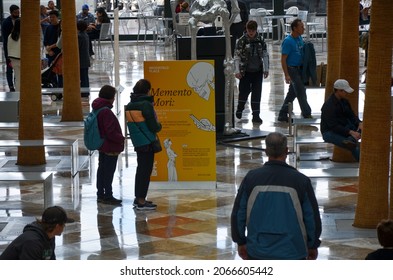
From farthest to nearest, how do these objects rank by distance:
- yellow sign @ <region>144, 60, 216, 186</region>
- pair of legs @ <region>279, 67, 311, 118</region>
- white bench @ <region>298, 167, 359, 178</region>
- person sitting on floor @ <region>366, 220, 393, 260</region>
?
1. pair of legs @ <region>279, 67, 311, 118</region>
2. yellow sign @ <region>144, 60, 216, 186</region>
3. white bench @ <region>298, 167, 359, 178</region>
4. person sitting on floor @ <region>366, 220, 393, 260</region>

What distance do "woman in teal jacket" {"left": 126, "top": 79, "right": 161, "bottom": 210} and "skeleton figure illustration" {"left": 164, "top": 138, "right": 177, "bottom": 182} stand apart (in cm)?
116

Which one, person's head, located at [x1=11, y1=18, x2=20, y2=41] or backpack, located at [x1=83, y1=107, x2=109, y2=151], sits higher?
person's head, located at [x1=11, y1=18, x2=20, y2=41]

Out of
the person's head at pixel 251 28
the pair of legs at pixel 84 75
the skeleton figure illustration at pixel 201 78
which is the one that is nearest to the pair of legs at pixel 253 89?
the person's head at pixel 251 28

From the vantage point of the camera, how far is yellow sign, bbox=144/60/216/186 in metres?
13.7

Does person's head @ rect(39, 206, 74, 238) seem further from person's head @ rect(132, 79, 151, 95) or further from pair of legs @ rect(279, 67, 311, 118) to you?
pair of legs @ rect(279, 67, 311, 118)

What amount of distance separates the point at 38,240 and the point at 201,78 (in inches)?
253

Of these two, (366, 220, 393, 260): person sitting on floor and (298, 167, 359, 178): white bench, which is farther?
(298, 167, 359, 178): white bench

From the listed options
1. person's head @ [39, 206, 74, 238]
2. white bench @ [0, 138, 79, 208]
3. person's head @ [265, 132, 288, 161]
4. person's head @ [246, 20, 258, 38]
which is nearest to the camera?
person's head @ [265, 132, 288, 161]

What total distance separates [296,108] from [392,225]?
44.7 feet

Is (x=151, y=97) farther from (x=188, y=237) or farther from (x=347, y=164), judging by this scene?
(x=347, y=164)

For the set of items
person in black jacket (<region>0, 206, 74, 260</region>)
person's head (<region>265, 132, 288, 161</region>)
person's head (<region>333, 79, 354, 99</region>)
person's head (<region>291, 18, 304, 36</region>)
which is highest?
person's head (<region>291, 18, 304, 36</region>)

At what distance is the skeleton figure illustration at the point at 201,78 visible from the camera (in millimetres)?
13734

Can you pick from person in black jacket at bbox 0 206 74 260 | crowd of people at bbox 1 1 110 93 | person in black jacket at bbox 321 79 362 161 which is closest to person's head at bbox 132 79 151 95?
person in black jacket at bbox 321 79 362 161

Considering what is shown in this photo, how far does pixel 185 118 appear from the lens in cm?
1378
